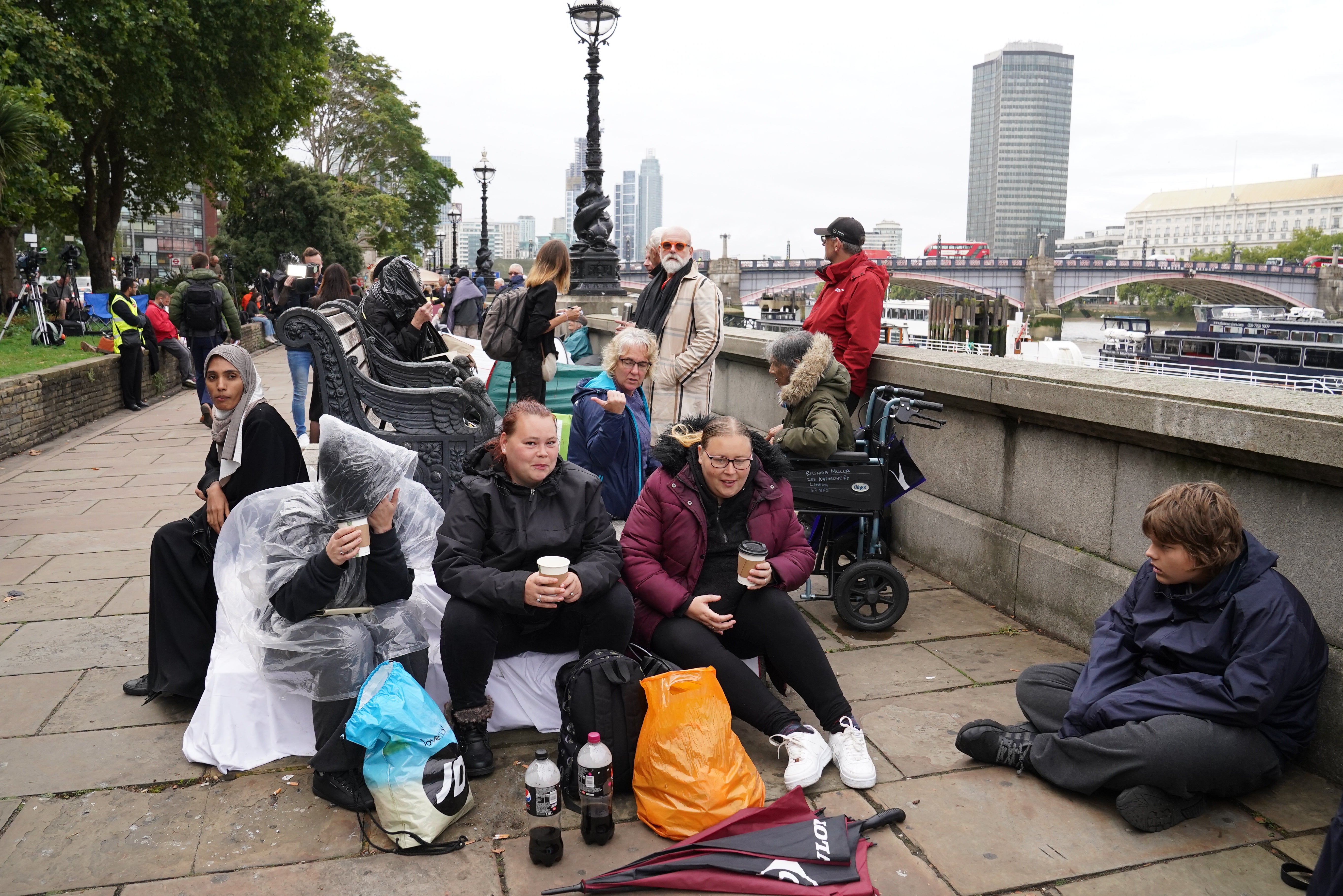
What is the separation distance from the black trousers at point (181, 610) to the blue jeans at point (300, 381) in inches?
262

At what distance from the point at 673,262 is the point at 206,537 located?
309 cm

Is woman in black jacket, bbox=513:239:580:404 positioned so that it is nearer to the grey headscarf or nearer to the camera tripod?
the grey headscarf

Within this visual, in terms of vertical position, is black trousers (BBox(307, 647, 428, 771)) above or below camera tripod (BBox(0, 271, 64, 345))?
below

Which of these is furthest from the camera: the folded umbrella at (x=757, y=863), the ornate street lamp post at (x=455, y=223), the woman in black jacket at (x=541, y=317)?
the ornate street lamp post at (x=455, y=223)

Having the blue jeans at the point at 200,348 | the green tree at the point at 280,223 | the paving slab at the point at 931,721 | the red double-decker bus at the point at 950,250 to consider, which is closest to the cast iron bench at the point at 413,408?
the paving slab at the point at 931,721

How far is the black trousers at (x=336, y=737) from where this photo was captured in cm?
304

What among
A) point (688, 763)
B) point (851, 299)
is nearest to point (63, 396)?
point (851, 299)

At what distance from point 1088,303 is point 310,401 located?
11725 cm

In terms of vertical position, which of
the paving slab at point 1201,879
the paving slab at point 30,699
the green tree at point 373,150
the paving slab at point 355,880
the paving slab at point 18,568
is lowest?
the paving slab at point 355,880

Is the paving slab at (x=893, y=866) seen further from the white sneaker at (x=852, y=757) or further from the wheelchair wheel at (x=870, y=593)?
the wheelchair wheel at (x=870, y=593)

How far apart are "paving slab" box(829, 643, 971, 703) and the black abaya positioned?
8.02ft

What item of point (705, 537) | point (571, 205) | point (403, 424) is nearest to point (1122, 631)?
point (705, 537)

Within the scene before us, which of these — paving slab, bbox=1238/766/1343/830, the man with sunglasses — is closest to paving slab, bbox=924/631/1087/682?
paving slab, bbox=1238/766/1343/830

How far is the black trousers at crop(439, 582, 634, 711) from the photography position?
130 inches
